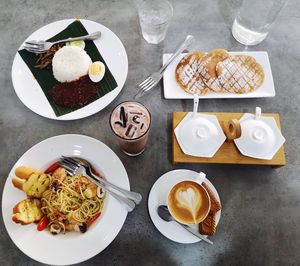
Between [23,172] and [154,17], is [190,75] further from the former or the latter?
[23,172]

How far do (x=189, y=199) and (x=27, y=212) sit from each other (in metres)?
0.54

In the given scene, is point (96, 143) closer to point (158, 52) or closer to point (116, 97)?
point (116, 97)

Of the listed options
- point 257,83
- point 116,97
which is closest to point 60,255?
point 116,97

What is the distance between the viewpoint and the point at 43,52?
129 centimetres

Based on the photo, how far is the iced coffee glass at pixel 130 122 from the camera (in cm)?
105

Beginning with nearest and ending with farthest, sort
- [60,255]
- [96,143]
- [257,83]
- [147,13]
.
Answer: [60,255] → [96,143] → [257,83] → [147,13]

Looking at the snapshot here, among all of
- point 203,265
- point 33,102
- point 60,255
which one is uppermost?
point 33,102

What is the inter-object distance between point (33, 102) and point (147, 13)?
2.04 feet

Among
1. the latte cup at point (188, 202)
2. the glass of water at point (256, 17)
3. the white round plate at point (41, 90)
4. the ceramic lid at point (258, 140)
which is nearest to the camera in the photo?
the latte cup at point (188, 202)

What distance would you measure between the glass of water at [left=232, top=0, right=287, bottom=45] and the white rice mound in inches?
27.0

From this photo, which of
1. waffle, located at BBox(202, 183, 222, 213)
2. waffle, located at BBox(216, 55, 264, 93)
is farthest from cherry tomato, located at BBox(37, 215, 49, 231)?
waffle, located at BBox(216, 55, 264, 93)

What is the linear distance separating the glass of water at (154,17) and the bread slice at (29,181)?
0.74 meters

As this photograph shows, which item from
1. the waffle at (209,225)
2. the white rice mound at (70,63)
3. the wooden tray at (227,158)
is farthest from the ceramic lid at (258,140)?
the white rice mound at (70,63)

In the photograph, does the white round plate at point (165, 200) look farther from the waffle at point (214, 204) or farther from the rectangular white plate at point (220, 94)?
the rectangular white plate at point (220, 94)
